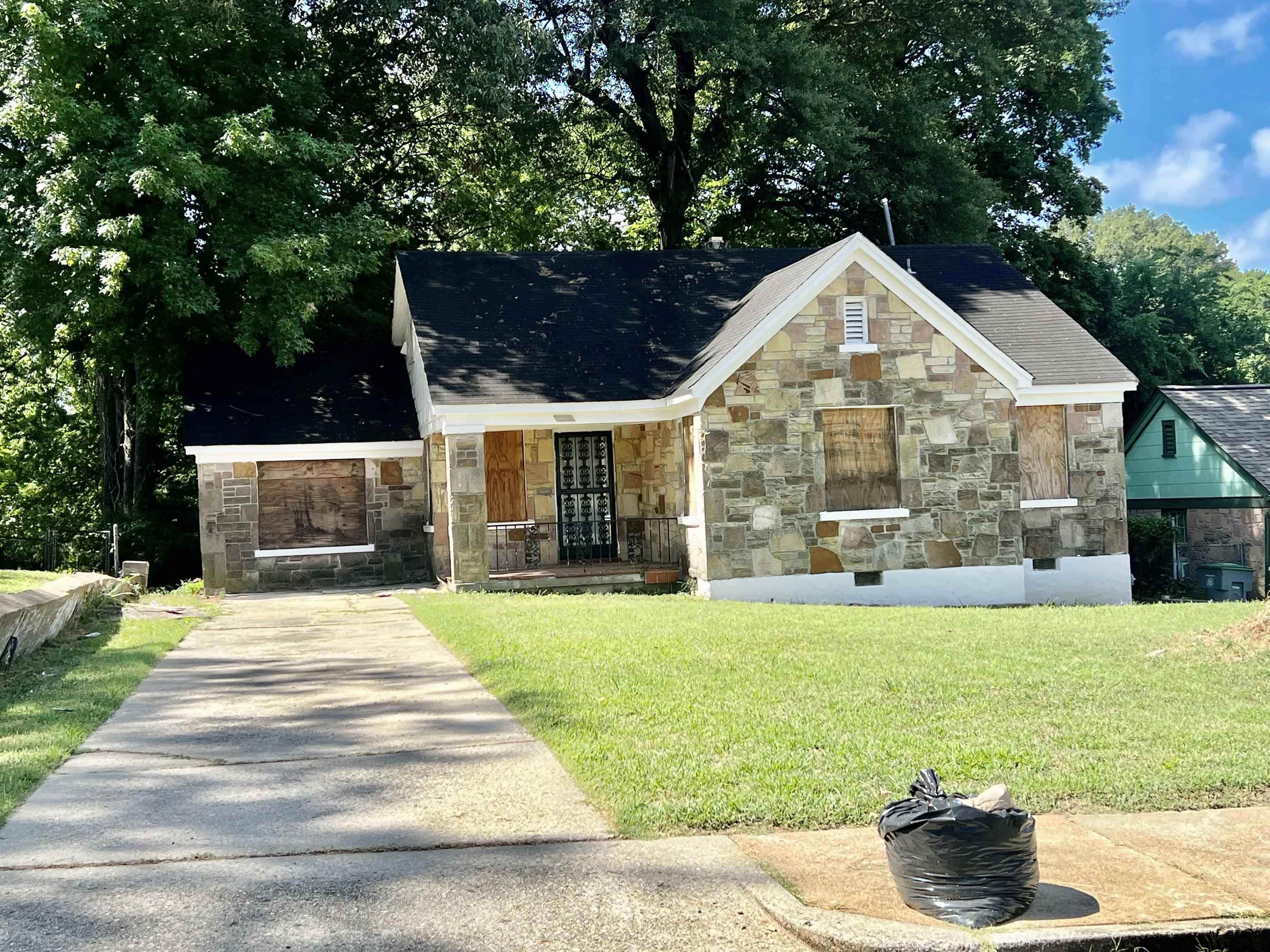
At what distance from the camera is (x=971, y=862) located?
445 centimetres

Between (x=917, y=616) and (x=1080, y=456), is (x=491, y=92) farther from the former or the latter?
(x=917, y=616)

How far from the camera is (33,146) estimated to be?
20.6m

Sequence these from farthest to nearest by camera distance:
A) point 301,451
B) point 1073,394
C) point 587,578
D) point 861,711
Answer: point 301,451 → point 1073,394 → point 587,578 → point 861,711

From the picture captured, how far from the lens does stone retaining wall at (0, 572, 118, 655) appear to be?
10547 millimetres

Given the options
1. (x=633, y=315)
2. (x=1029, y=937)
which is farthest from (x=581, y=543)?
(x=1029, y=937)

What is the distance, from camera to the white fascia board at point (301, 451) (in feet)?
64.2

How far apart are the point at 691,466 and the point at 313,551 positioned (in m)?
7.09

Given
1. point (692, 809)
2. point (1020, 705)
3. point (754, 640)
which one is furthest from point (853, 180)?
point (692, 809)

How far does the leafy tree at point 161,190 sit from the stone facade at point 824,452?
836cm

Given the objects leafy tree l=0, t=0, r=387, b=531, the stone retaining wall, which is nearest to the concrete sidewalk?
the stone retaining wall

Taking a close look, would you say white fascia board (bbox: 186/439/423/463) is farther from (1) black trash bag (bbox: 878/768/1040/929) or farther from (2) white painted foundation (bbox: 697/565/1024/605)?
(1) black trash bag (bbox: 878/768/1040/929)

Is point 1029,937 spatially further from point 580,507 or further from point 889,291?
point 580,507

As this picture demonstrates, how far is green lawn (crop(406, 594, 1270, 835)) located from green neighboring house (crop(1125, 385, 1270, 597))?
44.6 ft

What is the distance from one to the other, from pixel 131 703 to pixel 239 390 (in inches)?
520
